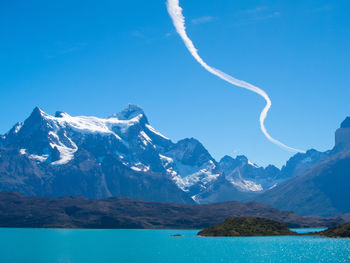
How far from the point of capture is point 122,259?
6353 inches

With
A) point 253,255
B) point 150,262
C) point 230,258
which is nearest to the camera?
point 150,262

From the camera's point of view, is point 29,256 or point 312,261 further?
point 29,256

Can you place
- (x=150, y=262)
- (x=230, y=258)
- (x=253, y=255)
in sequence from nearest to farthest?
(x=150, y=262)
(x=230, y=258)
(x=253, y=255)

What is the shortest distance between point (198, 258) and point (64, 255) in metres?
49.8

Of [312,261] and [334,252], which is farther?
[334,252]

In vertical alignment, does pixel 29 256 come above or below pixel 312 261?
above

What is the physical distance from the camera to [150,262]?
152250 mm

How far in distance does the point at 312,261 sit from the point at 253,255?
2693cm

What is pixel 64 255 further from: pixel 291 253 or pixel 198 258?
pixel 291 253

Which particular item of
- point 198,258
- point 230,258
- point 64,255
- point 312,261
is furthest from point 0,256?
point 312,261

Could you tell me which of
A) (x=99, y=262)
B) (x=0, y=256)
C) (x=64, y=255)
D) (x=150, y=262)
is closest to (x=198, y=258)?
(x=150, y=262)

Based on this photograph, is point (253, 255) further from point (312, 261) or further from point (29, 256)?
point (29, 256)

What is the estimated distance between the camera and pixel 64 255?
178375mm

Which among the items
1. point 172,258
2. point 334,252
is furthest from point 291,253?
point 172,258
